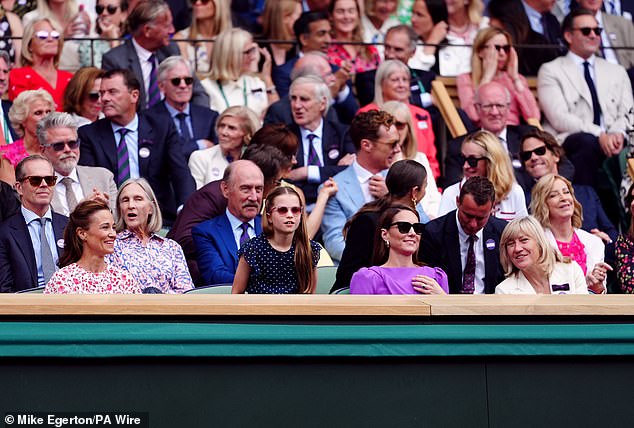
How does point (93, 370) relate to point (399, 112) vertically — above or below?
below

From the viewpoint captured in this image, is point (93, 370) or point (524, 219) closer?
point (93, 370)

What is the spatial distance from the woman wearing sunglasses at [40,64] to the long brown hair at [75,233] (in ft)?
11.9

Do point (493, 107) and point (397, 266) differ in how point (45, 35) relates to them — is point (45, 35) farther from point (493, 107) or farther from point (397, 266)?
point (397, 266)

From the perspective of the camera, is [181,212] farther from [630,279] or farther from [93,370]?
[93,370]

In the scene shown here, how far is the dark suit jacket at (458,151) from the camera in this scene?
9.99m

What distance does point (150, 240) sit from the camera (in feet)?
25.3

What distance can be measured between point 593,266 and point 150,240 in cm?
281

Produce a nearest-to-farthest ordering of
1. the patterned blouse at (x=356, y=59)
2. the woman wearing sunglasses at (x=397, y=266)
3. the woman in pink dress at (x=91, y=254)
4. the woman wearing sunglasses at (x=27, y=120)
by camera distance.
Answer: the woman wearing sunglasses at (x=397, y=266), the woman in pink dress at (x=91, y=254), the woman wearing sunglasses at (x=27, y=120), the patterned blouse at (x=356, y=59)

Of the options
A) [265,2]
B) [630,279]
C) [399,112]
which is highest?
[265,2]

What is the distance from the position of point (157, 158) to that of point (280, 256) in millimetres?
2770

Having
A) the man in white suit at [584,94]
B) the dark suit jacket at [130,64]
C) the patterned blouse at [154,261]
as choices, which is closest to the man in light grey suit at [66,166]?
the patterned blouse at [154,261]

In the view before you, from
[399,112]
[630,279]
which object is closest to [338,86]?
[399,112]

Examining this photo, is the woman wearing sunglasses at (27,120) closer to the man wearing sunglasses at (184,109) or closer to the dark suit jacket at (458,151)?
the man wearing sunglasses at (184,109)

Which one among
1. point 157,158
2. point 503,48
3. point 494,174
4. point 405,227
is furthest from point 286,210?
point 503,48
